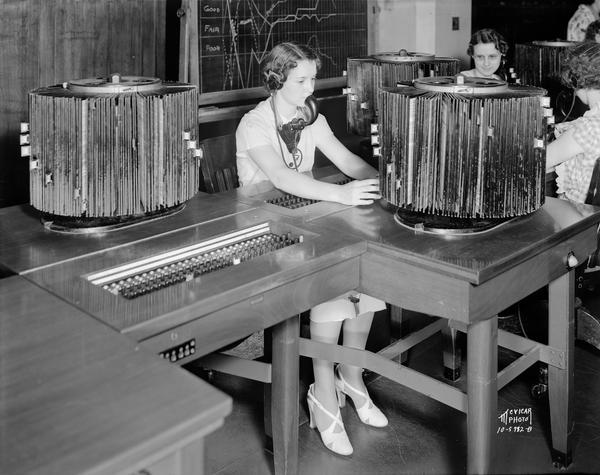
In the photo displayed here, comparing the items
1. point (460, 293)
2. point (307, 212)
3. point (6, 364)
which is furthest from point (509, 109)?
point (6, 364)

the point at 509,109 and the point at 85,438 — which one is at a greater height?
the point at 509,109

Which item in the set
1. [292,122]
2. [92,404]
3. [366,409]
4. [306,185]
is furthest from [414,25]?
[92,404]

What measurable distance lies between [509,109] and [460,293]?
48cm

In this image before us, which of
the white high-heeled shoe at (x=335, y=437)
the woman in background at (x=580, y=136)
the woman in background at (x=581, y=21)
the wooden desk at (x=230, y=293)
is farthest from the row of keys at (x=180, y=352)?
the woman in background at (x=581, y=21)

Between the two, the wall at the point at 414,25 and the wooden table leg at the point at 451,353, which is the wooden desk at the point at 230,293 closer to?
the wooden table leg at the point at 451,353

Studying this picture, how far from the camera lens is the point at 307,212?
233 centimetres

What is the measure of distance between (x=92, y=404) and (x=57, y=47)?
2.39 metres

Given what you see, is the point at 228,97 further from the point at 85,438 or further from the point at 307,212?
the point at 85,438

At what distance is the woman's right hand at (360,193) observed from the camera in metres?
2.38

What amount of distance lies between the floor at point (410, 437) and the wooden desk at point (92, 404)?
1.07m

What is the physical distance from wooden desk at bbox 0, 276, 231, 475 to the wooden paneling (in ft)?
6.05

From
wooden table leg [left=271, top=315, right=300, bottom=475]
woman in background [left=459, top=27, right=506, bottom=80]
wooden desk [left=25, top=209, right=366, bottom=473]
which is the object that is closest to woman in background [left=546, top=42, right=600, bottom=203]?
wooden desk [left=25, top=209, right=366, bottom=473]

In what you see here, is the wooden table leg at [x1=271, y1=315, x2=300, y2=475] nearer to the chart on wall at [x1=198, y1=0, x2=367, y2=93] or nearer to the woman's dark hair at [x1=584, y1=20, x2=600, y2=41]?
the chart on wall at [x1=198, y1=0, x2=367, y2=93]

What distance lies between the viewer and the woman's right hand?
7.80 feet
